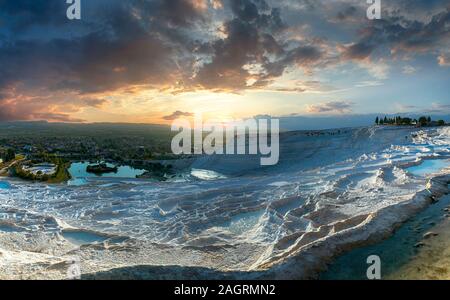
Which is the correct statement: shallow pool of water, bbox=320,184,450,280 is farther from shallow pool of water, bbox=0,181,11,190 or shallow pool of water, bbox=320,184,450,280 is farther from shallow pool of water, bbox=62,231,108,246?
shallow pool of water, bbox=0,181,11,190

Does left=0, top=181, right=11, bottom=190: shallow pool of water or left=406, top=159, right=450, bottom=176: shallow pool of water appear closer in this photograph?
left=406, top=159, right=450, bottom=176: shallow pool of water

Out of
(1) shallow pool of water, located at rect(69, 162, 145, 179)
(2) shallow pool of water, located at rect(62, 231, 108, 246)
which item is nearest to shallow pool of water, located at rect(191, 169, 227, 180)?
(1) shallow pool of water, located at rect(69, 162, 145, 179)

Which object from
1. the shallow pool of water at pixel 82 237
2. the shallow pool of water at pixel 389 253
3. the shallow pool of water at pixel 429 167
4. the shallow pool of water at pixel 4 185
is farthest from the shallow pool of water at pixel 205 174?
the shallow pool of water at pixel 389 253

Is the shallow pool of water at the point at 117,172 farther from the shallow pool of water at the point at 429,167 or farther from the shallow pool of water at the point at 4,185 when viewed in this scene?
the shallow pool of water at the point at 429,167

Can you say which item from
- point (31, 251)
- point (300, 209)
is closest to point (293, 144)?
point (300, 209)

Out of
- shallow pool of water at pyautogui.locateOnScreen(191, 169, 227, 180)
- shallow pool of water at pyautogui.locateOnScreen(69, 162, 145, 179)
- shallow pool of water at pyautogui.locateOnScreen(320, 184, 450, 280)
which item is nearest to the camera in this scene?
shallow pool of water at pyautogui.locateOnScreen(320, 184, 450, 280)

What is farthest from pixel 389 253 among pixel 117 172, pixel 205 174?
pixel 117 172
